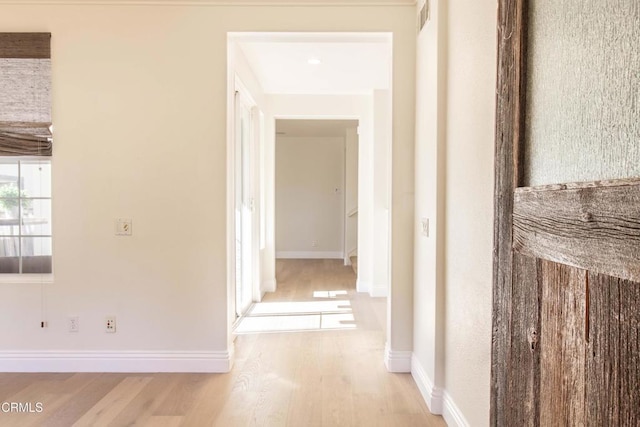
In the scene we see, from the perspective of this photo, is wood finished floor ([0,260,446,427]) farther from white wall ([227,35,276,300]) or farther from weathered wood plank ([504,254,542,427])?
white wall ([227,35,276,300])

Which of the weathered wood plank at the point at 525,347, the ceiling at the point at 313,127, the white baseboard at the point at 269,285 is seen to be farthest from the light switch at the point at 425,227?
the ceiling at the point at 313,127

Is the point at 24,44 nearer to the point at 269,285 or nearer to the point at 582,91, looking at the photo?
the point at 582,91

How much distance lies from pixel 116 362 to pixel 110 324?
0.26 m

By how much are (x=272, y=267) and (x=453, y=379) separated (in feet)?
11.4

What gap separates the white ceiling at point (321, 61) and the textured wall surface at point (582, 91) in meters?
1.98

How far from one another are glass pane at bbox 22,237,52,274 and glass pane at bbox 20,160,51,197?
12.6 inches

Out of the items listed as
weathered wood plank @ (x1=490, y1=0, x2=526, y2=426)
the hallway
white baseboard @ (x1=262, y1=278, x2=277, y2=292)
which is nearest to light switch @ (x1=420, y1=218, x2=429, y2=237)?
the hallway

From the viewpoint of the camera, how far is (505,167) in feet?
3.71

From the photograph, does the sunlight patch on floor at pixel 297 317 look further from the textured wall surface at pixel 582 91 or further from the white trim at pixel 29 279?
the textured wall surface at pixel 582 91

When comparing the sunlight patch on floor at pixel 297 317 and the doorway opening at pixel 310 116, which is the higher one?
the doorway opening at pixel 310 116

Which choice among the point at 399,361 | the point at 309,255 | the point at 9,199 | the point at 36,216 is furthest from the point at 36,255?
the point at 309,255

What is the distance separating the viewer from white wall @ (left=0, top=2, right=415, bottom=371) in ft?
9.09

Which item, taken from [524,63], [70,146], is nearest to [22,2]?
[70,146]

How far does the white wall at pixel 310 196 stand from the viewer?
8578 mm
